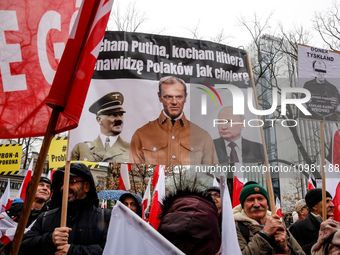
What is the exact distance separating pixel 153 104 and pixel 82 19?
7.48 ft

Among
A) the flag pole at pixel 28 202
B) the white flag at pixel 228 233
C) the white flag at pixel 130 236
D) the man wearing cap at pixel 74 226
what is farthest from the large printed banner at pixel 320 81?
the flag pole at pixel 28 202

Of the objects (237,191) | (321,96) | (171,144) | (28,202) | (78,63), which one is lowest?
(237,191)

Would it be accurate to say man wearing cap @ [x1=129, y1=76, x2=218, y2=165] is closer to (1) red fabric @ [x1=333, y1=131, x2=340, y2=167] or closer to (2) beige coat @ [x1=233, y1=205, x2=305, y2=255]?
(2) beige coat @ [x1=233, y1=205, x2=305, y2=255]

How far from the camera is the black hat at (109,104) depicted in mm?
4030

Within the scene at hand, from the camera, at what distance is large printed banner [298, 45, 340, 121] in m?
4.48

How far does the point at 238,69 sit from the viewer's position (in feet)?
15.2

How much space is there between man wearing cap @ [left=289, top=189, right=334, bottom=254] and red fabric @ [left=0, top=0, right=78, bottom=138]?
3.53 metres

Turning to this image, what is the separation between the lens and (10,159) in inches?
415

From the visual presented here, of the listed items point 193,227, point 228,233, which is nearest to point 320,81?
point 228,233

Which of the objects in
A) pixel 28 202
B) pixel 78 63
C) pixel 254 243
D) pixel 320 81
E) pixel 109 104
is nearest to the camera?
pixel 28 202

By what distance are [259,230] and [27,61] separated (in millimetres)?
2492

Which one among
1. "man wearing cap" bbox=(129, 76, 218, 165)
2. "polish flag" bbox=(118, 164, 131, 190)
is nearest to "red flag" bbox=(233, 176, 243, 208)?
"polish flag" bbox=(118, 164, 131, 190)

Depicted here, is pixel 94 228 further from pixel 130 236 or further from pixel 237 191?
pixel 237 191

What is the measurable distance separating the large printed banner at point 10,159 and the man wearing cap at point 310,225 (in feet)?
27.7
